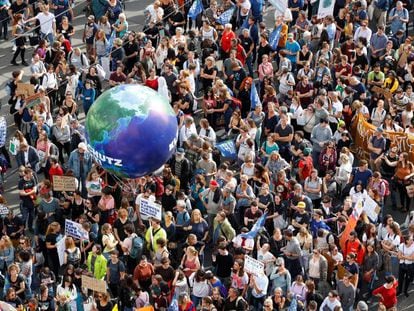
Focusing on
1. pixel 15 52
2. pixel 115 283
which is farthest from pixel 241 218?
pixel 15 52

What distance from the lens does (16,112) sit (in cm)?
2611

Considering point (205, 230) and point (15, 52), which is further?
point (15, 52)

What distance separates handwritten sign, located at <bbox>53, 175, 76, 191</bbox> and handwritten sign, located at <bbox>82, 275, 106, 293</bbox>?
267 centimetres

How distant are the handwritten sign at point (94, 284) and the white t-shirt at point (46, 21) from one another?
9.74 m

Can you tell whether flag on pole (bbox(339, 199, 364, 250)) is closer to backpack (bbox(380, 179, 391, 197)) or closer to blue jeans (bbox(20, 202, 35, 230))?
backpack (bbox(380, 179, 391, 197))

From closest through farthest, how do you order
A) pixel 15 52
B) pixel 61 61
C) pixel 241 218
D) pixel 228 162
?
pixel 241 218 < pixel 228 162 < pixel 61 61 < pixel 15 52

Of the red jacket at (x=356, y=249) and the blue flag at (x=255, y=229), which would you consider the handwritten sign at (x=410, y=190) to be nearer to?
the red jacket at (x=356, y=249)

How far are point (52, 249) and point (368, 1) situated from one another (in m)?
12.0

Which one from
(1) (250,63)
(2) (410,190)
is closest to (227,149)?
(2) (410,190)

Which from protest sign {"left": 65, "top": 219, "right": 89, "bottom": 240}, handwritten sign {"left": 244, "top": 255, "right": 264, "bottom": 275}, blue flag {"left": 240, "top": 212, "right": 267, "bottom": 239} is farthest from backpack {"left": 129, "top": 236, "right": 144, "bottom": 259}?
handwritten sign {"left": 244, "top": 255, "right": 264, "bottom": 275}

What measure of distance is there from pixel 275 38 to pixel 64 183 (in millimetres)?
7318

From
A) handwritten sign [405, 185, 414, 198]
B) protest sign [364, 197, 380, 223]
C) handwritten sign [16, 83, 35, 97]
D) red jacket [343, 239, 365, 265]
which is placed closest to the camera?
red jacket [343, 239, 365, 265]

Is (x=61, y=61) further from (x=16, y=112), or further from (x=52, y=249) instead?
(x=52, y=249)

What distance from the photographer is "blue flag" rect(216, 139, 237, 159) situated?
24.5 metres
